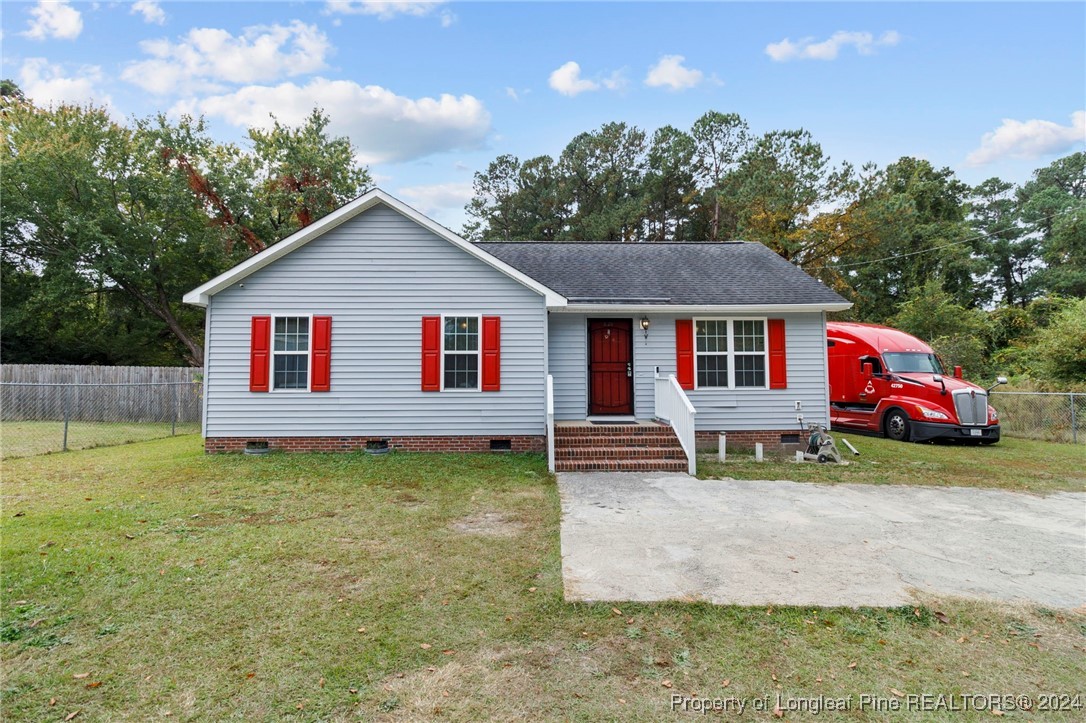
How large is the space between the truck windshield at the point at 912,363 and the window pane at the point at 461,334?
10.2 meters

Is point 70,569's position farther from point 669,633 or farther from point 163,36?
point 163,36

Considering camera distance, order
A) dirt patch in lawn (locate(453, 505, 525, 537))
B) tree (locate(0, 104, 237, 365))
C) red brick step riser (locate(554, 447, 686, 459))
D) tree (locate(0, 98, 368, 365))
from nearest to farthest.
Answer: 1. dirt patch in lawn (locate(453, 505, 525, 537))
2. red brick step riser (locate(554, 447, 686, 459))
3. tree (locate(0, 104, 237, 365))
4. tree (locate(0, 98, 368, 365))

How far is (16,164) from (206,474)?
20858mm

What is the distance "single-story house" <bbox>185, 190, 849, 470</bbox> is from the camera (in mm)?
9266

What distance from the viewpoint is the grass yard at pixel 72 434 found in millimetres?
10350

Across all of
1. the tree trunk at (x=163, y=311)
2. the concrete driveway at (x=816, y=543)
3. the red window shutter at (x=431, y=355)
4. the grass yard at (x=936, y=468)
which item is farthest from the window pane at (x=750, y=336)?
the tree trunk at (x=163, y=311)

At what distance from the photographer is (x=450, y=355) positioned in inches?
376

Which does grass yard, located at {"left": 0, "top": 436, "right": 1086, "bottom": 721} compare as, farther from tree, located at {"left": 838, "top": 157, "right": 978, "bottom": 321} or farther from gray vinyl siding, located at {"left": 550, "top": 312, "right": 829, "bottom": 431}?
tree, located at {"left": 838, "top": 157, "right": 978, "bottom": 321}

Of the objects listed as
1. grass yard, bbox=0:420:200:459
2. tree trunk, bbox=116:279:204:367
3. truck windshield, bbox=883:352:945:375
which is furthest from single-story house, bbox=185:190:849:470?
tree trunk, bbox=116:279:204:367

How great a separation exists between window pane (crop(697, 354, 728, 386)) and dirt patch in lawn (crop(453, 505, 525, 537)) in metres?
6.07

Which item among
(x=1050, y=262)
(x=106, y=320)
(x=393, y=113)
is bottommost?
(x=106, y=320)

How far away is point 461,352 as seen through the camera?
9562 mm

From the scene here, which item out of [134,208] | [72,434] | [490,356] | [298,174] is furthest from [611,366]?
[134,208]

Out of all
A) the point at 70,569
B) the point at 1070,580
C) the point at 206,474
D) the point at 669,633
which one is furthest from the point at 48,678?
the point at 1070,580
